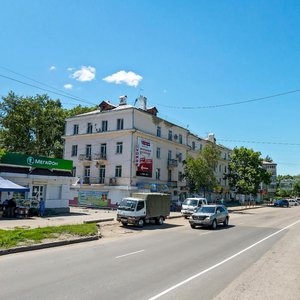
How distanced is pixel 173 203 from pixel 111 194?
8465 millimetres

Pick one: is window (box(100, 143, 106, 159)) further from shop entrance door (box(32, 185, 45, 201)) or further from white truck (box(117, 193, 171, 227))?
white truck (box(117, 193, 171, 227))

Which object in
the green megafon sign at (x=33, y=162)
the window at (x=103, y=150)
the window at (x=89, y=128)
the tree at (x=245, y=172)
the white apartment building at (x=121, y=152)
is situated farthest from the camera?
the tree at (x=245, y=172)

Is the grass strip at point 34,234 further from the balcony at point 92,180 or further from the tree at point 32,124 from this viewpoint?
the tree at point 32,124

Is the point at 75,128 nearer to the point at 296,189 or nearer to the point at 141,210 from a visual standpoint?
the point at 141,210

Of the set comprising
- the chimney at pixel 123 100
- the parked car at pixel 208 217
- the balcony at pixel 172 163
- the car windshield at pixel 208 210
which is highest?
the chimney at pixel 123 100

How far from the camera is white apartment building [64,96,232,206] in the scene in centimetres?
4428

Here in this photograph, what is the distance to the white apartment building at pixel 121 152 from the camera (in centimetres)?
4428

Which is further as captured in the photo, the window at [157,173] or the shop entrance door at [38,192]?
the window at [157,173]

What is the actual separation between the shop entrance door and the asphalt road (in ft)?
53.6

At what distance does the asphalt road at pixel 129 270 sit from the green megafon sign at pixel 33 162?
50.8ft

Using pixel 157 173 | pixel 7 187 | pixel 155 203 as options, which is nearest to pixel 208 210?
pixel 155 203

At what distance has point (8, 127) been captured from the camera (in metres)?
56.1

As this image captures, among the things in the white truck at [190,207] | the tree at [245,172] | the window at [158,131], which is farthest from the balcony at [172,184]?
the tree at [245,172]

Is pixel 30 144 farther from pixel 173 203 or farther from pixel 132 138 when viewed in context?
pixel 173 203
